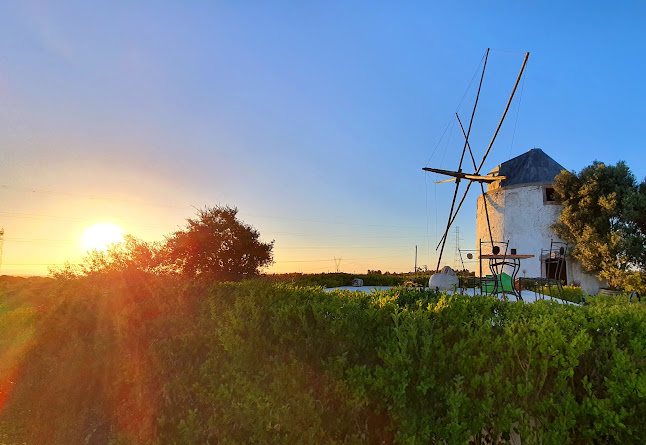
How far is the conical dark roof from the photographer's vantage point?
23625mm

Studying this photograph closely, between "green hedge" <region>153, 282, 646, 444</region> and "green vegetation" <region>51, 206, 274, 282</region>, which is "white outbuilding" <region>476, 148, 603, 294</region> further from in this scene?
"green hedge" <region>153, 282, 646, 444</region>

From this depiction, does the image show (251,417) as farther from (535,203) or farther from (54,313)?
(535,203)

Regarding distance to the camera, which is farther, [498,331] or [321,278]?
[321,278]

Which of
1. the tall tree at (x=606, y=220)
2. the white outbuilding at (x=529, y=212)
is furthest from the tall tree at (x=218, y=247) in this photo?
the tall tree at (x=606, y=220)

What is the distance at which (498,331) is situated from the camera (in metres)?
2.94

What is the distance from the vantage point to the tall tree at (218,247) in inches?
762

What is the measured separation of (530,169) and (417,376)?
25.2 m

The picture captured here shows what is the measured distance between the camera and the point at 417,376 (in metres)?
2.75

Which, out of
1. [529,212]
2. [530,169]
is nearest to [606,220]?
[529,212]

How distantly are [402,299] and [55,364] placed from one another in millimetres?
4595

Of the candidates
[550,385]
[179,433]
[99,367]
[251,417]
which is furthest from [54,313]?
[550,385]

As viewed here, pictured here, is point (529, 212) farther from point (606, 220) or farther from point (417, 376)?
point (417, 376)

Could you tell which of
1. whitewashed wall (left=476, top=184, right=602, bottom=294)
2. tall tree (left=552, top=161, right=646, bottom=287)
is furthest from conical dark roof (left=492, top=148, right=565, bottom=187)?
tall tree (left=552, top=161, right=646, bottom=287)

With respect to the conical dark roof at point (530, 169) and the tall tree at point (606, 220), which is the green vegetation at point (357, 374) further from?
the conical dark roof at point (530, 169)
